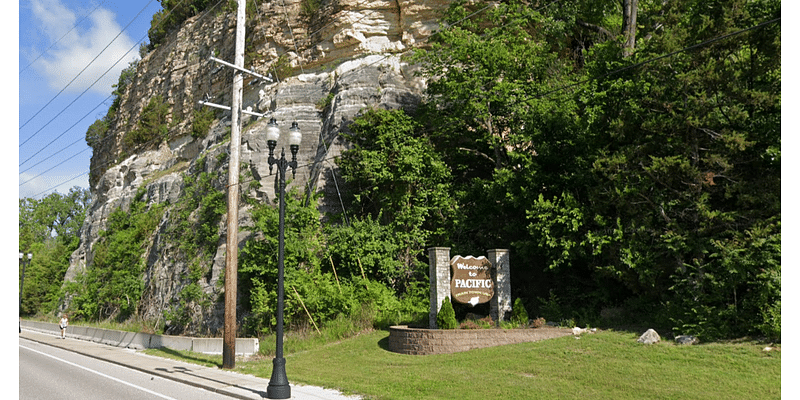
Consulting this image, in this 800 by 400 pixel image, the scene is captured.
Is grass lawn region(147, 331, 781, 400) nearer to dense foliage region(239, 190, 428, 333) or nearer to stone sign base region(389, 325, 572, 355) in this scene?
stone sign base region(389, 325, 572, 355)

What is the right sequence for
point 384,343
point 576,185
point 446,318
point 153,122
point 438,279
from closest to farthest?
1. point 446,318
2. point 438,279
3. point 384,343
4. point 576,185
5. point 153,122

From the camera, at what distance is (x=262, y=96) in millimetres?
35125

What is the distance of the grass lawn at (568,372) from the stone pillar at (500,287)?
2.47m

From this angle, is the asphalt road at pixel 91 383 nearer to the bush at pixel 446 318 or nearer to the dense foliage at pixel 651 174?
the bush at pixel 446 318

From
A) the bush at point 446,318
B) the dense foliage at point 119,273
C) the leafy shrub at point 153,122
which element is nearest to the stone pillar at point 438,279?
the bush at point 446,318

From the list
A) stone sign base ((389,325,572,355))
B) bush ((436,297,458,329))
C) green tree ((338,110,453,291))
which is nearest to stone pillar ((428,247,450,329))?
bush ((436,297,458,329))

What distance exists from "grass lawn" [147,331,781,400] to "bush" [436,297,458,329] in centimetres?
130

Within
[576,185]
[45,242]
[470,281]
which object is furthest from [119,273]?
[45,242]

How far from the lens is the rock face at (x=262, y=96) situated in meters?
27.1

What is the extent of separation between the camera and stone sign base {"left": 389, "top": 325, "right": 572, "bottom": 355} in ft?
49.3

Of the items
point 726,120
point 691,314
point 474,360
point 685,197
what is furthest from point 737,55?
point 474,360

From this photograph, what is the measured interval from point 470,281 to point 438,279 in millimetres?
1097

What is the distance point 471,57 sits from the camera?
22.6 m

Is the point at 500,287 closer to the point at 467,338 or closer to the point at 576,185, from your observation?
the point at 467,338
